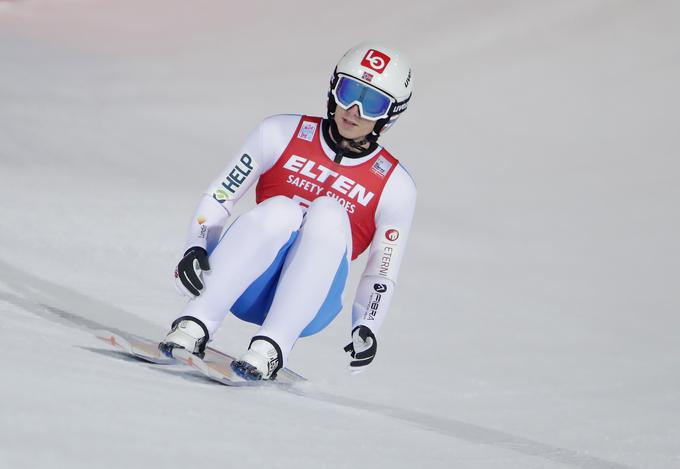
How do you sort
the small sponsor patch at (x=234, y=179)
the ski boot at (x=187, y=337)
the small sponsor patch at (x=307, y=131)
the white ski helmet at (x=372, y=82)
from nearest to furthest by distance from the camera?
the ski boot at (x=187, y=337), the white ski helmet at (x=372, y=82), the small sponsor patch at (x=234, y=179), the small sponsor patch at (x=307, y=131)

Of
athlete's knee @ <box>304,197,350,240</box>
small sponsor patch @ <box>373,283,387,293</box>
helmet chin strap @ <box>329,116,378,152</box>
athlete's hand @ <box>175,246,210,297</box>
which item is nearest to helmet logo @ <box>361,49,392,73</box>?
helmet chin strap @ <box>329,116,378,152</box>

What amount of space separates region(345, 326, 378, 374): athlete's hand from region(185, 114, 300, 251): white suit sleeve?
0.73m

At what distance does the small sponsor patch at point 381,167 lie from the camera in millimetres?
5051

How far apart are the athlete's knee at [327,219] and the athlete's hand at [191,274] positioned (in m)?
0.45

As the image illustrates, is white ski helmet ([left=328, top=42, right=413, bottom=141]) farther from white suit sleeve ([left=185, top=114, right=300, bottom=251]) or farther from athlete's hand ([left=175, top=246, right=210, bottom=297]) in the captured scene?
athlete's hand ([left=175, top=246, right=210, bottom=297])

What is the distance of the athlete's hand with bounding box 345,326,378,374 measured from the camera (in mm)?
4855

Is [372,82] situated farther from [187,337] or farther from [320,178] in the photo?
[187,337]

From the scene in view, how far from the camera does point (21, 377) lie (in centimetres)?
310

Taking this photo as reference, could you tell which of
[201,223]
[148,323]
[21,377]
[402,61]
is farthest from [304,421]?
[148,323]

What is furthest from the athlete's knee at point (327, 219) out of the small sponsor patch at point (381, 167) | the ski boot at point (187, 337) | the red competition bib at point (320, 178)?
the ski boot at point (187, 337)

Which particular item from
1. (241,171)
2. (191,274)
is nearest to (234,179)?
(241,171)

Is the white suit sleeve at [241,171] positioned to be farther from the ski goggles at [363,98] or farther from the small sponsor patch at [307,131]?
the ski goggles at [363,98]

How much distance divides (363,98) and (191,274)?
3.52 ft

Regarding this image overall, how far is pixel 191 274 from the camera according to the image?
449cm
